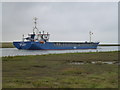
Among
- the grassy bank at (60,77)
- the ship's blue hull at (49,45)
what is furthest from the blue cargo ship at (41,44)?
the grassy bank at (60,77)

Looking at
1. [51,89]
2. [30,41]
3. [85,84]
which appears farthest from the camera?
[30,41]

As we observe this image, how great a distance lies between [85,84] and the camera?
38.5 feet

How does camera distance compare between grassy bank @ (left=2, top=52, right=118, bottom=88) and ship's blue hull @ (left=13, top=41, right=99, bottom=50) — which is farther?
ship's blue hull @ (left=13, top=41, right=99, bottom=50)

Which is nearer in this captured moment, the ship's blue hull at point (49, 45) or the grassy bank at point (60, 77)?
the grassy bank at point (60, 77)

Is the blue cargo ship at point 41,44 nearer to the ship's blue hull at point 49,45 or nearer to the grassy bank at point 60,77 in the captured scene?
the ship's blue hull at point 49,45

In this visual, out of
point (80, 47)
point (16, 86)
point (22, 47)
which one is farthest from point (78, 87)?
point (80, 47)

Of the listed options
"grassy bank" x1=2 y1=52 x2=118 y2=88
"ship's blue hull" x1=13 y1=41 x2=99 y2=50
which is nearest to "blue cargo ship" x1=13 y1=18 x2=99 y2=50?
"ship's blue hull" x1=13 y1=41 x2=99 y2=50

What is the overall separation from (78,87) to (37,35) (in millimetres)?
84318

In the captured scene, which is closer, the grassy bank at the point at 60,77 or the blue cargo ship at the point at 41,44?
the grassy bank at the point at 60,77

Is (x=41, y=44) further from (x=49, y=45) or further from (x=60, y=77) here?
(x=60, y=77)

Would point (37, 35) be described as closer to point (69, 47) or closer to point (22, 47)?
point (22, 47)

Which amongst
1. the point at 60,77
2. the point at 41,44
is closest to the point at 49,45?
A: the point at 41,44

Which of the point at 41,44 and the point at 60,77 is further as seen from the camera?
the point at 41,44

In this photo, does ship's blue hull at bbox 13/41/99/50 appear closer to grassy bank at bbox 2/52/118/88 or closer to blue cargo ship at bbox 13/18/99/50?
blue cargo ship at bbox 13/18/99/50
